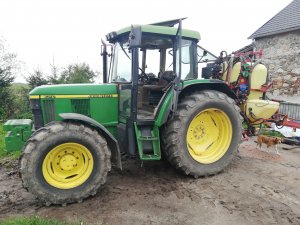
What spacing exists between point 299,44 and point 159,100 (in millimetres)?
8352

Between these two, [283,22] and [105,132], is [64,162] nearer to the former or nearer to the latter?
[105,132]

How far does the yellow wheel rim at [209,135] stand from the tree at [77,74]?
9.94 metres

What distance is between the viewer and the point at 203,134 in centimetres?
518

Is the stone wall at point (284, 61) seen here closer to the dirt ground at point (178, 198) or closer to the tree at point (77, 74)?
the dirt ground at point (178, 198)

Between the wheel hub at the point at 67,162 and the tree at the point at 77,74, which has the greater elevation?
the tree at the point at 77,74

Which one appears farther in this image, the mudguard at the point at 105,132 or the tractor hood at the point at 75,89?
the tractor hood at the point at 75,89

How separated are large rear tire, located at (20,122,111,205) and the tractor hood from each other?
0.72 meters

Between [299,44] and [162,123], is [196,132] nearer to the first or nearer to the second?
[162,123]

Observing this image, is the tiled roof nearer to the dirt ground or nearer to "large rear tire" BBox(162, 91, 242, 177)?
"large rear tire" BBox(162, 91, 242, 177)

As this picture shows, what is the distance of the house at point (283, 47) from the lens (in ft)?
36.7

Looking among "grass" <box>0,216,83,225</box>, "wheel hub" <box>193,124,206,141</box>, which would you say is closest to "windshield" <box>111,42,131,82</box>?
"wheel hub" <box>193,124,206,141</box>

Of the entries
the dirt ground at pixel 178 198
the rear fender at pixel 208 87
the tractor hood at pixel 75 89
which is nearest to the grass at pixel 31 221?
the dirt ground at pixel 178 198

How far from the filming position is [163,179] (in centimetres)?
475

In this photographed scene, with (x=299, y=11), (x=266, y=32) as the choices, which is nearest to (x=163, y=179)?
(x=266, y=32)
